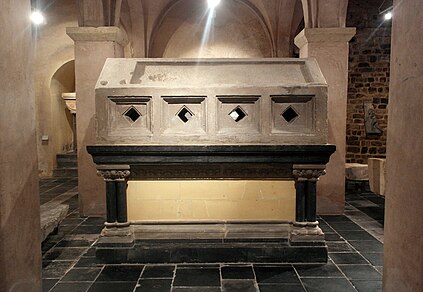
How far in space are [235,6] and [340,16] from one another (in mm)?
5043

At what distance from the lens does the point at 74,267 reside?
11.9ft

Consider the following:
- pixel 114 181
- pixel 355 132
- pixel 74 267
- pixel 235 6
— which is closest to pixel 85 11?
pixel 114 181

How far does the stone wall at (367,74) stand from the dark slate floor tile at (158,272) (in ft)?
27.2

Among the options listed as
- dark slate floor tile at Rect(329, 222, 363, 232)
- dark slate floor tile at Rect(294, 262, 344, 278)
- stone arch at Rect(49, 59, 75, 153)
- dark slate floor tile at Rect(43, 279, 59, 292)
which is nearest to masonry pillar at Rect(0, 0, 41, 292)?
dark slate floor tile at Rect(43, 279, 59, 292)

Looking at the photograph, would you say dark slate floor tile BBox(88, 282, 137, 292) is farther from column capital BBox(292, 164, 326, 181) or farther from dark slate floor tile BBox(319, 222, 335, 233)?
dark slate floor tile BBox(319, 222, 335, 233)

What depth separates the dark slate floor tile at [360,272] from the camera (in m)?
3.34

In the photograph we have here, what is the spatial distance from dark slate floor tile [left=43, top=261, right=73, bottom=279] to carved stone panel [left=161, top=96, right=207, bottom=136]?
1626 millimetres

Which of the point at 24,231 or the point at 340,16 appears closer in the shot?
the point at 24,231

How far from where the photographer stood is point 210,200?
12.6ft

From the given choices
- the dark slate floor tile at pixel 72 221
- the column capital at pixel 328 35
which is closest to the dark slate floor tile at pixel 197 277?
the dark slate floor tile at pixel 72 221

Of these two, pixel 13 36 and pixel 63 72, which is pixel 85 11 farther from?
pixel 63 72

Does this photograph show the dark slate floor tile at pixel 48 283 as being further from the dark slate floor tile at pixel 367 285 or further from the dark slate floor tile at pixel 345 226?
the dark slate floor tile at pixel 345 226

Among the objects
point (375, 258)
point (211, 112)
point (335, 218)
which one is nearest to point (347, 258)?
point (375, 258)

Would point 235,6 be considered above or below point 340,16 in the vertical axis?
above
